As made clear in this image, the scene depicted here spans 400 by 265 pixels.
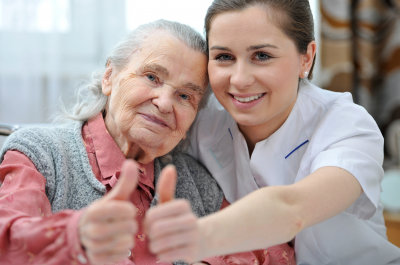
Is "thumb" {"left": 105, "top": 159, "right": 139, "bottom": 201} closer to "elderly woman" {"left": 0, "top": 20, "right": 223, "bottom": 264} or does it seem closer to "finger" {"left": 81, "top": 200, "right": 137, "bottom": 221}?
"finger" {"left": 81, "top": 200, "right": 137, "bottom": 221}

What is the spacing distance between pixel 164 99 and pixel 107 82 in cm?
22

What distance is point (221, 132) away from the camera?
4.79 feet

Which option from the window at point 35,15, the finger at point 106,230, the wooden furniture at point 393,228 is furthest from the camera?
the wooden furniture at point 393,228

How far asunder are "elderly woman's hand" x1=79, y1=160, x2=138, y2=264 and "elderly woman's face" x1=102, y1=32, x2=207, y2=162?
0.47m

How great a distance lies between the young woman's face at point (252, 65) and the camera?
1.16 metres

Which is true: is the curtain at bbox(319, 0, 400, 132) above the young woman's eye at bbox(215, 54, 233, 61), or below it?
below

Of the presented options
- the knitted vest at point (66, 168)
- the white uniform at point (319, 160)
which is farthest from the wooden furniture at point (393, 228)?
the knitted vest at point (66, 168)

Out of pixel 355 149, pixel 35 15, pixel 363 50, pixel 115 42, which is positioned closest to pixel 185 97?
pixel 355 149

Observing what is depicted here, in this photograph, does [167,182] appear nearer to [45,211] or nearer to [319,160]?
[45,211]

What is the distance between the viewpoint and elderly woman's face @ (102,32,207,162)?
3.92 ft

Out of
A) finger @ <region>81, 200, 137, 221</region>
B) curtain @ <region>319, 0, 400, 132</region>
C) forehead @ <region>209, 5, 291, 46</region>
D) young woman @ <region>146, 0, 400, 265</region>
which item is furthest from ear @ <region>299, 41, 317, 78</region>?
curtain @ <region>319, 0, 400, 132</region>

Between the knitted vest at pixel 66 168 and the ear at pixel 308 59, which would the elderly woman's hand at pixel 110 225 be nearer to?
the knitted vest at pixel 66 168

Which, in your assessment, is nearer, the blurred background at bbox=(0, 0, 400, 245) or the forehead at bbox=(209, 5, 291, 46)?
the forehead at bbox=(209, 5, 291, 46)

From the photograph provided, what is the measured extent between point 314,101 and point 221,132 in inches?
11.8
